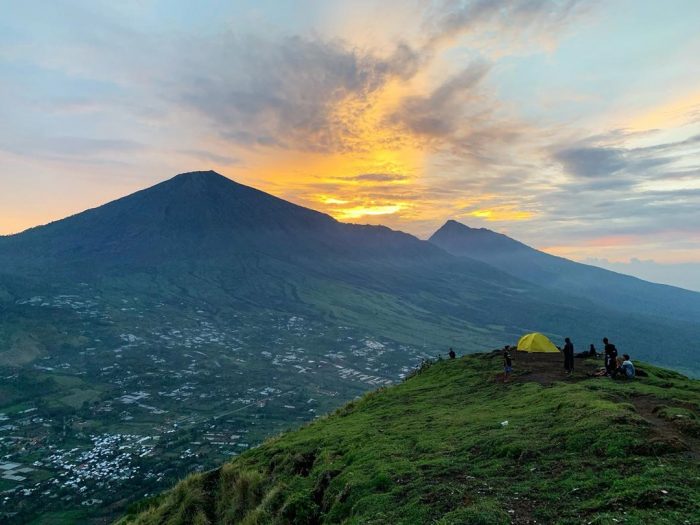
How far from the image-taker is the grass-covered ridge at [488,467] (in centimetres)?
1141

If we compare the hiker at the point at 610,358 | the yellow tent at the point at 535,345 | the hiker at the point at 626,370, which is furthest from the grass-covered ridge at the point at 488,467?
the yellow tent at the point at 535,345

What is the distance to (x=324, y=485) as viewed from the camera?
17.3m

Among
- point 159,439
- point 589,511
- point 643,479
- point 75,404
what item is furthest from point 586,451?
point 75,404

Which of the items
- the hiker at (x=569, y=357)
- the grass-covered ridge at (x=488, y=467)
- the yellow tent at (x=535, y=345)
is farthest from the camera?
the yellow tent at (x=535, y=345)

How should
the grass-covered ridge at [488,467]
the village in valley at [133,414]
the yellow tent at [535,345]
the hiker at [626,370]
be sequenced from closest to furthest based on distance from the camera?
the grass-covered ridge at [488,467] < the hiker at [626,370] < the yellow tent at [535,345] < the village in valley at [133,414]

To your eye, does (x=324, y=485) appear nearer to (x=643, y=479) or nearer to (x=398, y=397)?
(x=643, y=479)

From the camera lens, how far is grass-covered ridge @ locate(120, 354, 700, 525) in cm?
1141

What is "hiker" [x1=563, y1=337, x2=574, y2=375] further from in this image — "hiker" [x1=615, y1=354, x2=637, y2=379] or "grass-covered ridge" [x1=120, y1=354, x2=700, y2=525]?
"hiker" [x1=615, y1=354, x2=637, y2=379]

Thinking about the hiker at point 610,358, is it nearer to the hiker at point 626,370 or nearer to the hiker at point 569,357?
the hiker at point 626,370

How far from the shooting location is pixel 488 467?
587 inches

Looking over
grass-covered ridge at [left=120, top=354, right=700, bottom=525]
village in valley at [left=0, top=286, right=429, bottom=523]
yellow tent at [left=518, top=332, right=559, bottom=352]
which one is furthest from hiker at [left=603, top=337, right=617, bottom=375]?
village in valley at [left=0, top=286, right=429, bottom=523]

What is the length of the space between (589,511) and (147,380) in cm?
18239

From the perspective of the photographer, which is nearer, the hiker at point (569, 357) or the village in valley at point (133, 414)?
the hiker at point (569, 357)

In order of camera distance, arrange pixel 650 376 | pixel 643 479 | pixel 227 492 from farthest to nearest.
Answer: pixel 650 376 → pixel 227 492 → pixel 643 479
